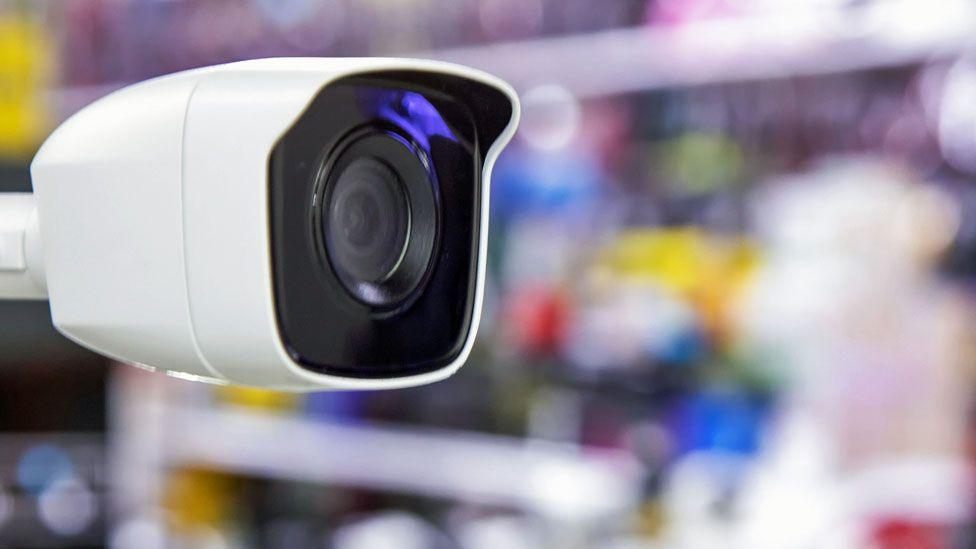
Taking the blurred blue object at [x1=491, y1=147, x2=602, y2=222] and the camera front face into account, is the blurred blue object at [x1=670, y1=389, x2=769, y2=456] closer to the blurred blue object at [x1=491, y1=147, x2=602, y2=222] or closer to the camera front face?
the blurred blue object at [x1=491, y1=147, x2=602, y2=222]

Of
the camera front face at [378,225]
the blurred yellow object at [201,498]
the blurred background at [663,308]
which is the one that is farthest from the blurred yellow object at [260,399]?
the camera front face at [378,225]

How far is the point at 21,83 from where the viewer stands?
8.66ft

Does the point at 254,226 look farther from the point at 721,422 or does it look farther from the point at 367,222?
the point at 721,422

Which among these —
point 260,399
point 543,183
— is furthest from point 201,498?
point 543,183

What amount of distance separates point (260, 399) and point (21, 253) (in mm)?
2107

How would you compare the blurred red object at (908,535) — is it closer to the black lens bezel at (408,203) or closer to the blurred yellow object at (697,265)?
the blurred yellow object at (697,265)

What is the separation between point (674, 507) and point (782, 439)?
22 cm

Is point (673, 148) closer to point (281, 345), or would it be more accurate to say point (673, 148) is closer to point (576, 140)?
point (576, 140)

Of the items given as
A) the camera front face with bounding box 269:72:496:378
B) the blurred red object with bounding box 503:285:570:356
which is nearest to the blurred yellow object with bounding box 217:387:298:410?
the blurred red object with bounding box 503:285:570:356

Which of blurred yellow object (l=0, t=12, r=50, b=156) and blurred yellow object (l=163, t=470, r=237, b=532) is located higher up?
blurred yellow object (l=0, t=12, r=50, b=156)

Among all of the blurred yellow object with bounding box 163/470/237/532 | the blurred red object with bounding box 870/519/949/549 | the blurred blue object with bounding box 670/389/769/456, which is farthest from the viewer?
the blurred yellow object with bounding box 163/470/237/532

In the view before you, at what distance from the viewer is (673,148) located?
2.08m

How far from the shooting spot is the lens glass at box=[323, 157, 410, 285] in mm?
550

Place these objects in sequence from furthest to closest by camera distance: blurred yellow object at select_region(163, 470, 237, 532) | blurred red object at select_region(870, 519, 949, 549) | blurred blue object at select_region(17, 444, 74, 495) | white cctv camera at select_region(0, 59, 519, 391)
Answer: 1. blurred blue object at select_region(17, 444, 74, 495)
2. blurred yellow object at select_region(163, 470, 237, 532)
3. blurred red object at select_region(870, 519, 949, 549)
4. white cctv camera at select_region(0, 59, 519, 391)
